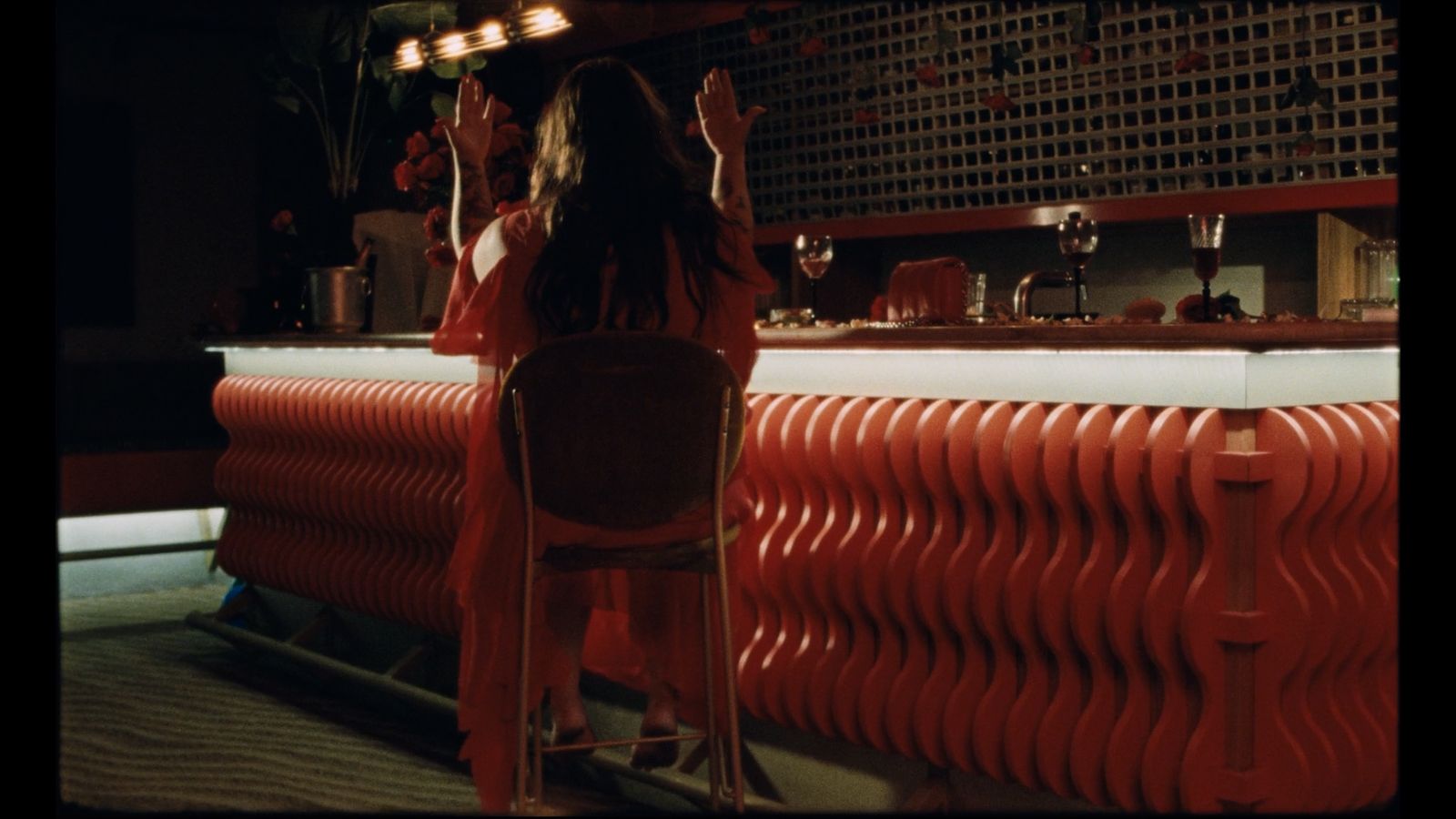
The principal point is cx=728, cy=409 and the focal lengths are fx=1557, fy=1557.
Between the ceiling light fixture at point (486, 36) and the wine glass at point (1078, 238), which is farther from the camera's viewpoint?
the ceiling light fixture at point (486, 36)

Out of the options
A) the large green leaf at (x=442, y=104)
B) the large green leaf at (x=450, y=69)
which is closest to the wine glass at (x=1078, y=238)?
the large green leaf at (x=450, y=69)

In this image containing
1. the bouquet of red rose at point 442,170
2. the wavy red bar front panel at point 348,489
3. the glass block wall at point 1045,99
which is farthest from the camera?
the bouquet of red rose at point 442,170

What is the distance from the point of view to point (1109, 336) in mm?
2547

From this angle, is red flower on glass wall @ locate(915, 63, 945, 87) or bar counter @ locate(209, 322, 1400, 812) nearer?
bar counter @ locate(209, 322, 1400, 812)

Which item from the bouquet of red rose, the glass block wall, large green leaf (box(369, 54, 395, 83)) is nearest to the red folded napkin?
the glass block wall

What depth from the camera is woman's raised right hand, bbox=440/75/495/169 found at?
3.51 metres

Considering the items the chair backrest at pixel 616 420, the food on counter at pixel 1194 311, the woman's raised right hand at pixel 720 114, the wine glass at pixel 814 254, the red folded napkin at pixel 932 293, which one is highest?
the woman's raised right hand at pixel 720 114

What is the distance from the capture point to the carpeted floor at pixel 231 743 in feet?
11.8

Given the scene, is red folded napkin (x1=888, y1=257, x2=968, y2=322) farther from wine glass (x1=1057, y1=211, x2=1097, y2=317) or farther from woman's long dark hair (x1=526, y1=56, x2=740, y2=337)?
woman's long dark hair (x1=526, y1=56, x2=740, y2=337)

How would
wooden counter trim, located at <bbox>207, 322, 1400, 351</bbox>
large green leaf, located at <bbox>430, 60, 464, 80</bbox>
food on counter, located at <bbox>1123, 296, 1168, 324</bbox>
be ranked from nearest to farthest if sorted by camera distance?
wooden counter trim, located at <bbox>207, 322, 1400, 351</bbox>
food on counter, located at <bbox>1123, 296, 1168, 324</bbox>
large green leaf, located at <bbox>430, 60, 464, 80</bbox>

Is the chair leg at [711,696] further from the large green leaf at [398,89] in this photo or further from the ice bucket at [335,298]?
the large green leaf at [398,89]

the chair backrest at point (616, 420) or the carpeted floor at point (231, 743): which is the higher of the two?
the chair backrest at point (616, 420)

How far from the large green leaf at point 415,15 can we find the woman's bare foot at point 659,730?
354 cm

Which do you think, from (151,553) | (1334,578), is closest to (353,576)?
(151,553)
